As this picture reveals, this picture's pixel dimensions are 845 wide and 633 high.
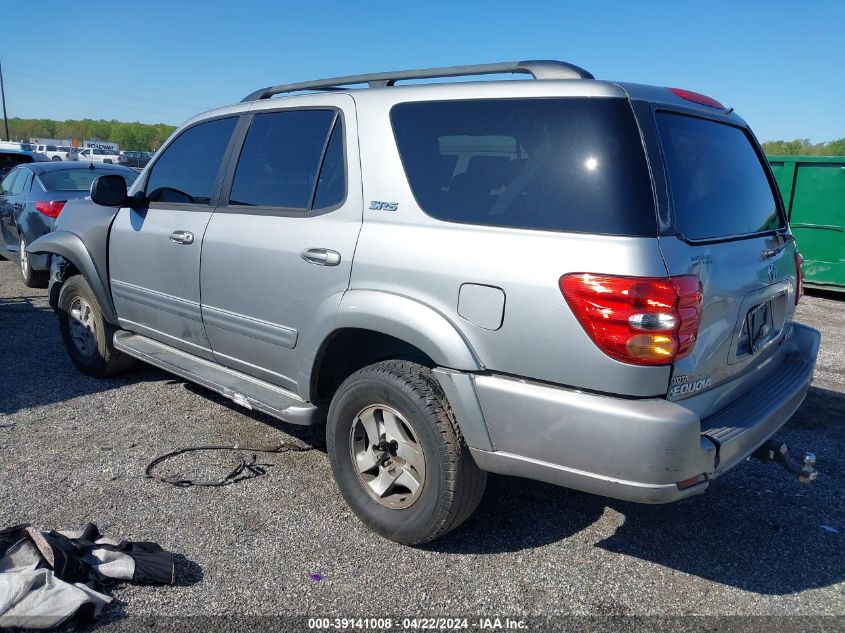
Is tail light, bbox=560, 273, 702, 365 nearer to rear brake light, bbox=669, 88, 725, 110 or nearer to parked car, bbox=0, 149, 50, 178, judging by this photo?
rear brake light, bbox=669, 88, 725, 110

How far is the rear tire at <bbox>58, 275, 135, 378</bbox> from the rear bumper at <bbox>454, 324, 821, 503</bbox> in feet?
11.2

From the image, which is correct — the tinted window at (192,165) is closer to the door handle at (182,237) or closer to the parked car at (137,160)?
the door handle at (182,237)

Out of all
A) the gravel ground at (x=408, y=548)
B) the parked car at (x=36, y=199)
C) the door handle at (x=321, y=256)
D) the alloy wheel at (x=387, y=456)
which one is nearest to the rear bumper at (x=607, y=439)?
the alloy wheel at (x=387, y=456)

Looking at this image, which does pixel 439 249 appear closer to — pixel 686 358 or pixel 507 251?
pixel 507 251

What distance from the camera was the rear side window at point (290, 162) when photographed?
3.42 m

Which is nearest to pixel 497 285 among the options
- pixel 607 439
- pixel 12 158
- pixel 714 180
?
pixel 607 439

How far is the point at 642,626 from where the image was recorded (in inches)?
105

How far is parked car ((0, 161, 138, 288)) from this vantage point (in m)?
8.47

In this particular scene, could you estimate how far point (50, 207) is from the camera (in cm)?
837

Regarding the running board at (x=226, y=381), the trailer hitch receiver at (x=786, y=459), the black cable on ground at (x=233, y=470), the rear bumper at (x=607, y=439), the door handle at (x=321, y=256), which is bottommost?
the black cable on ground at (x=233, y=470)

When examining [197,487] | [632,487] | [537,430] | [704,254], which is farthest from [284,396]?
[704,254]

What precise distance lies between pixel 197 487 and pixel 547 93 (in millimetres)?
2605

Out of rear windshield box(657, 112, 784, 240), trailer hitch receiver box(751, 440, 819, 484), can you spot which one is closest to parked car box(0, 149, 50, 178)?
rear windshield box(657, 112, 784, 240)

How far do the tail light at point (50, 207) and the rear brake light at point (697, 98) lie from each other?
754 centimetres
